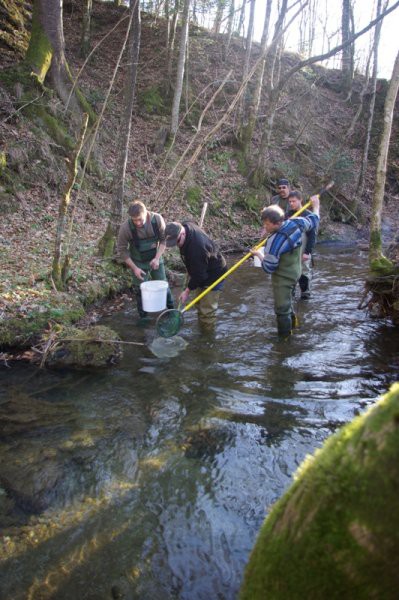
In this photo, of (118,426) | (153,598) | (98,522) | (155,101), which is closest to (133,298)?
(118,426)

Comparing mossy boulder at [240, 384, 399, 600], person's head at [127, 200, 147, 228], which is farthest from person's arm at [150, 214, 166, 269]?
mossy boulder at [240, 384, 399, 600]

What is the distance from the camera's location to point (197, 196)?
15781 millimetres

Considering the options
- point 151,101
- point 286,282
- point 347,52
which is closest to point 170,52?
point 151,101

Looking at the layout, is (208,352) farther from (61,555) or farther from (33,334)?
(61,555)

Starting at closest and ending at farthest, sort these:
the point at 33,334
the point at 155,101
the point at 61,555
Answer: the point at 61,555, the point at 33,334, the point at 155,101

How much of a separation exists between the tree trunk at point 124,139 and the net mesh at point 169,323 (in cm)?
385

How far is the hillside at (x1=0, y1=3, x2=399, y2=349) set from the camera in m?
8.69

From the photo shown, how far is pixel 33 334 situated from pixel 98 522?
394cm

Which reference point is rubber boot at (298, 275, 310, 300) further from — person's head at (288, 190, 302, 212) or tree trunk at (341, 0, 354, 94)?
tree trunk at (341, 0, 354, 94)

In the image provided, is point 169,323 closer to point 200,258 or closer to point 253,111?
point 200,258

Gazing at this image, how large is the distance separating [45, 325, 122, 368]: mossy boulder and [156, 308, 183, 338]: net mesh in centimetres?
78

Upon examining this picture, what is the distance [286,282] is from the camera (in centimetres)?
673

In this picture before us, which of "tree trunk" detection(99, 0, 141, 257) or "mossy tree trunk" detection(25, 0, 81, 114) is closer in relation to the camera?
"tree trunk" detection(99, 0, 141, 257)

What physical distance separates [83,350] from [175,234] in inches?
90.6
